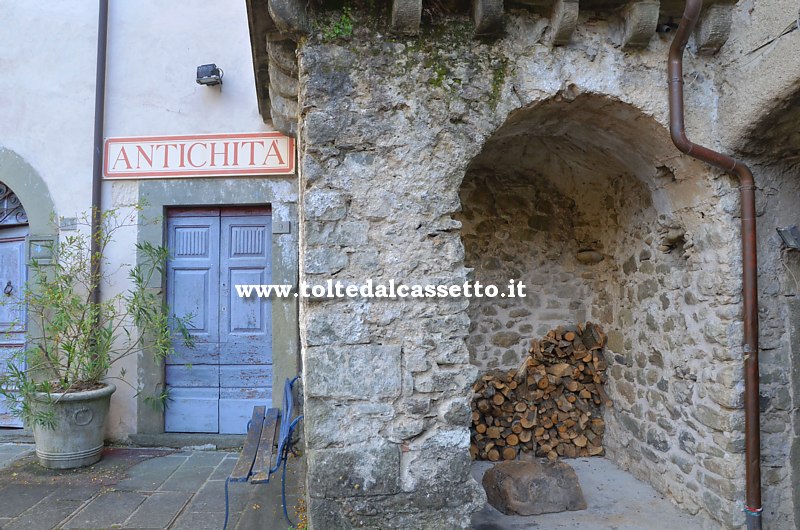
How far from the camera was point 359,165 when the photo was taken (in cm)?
258

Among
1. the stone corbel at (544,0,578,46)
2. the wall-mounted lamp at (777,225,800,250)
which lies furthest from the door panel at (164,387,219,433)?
the wall-mounted lamp at (777,225,800,250)

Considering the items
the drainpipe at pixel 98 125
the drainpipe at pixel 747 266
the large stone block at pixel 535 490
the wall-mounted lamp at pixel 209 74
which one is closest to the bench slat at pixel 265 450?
the large stone block at pixel 535 490

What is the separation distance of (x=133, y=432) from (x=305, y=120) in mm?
3559

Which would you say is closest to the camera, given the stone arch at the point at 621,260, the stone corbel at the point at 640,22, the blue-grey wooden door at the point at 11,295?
the stone corbel at the point at 640,22

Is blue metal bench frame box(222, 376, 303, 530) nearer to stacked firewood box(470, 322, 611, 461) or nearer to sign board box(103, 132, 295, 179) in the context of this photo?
stacked firewood box(470, 322, 611, 461)

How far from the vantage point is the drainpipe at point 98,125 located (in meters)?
4.54

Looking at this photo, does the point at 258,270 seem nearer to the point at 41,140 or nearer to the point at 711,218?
the point at 41,140

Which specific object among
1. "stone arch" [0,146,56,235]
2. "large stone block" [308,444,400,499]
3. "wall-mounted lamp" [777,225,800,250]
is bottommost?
"large stone block" [308,444,400,499]

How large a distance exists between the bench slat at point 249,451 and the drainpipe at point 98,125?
1.92 metres

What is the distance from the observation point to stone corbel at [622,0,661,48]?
2.57 m

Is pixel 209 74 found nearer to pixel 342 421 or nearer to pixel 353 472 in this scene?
pixel 342 421

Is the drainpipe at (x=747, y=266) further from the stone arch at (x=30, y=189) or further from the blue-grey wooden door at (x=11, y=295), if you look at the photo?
the blue-grey wooden door at (x=11, y=295)

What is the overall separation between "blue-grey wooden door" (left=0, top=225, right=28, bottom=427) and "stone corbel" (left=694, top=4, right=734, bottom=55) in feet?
18.5

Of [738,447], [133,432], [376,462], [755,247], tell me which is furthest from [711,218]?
[133,432]
